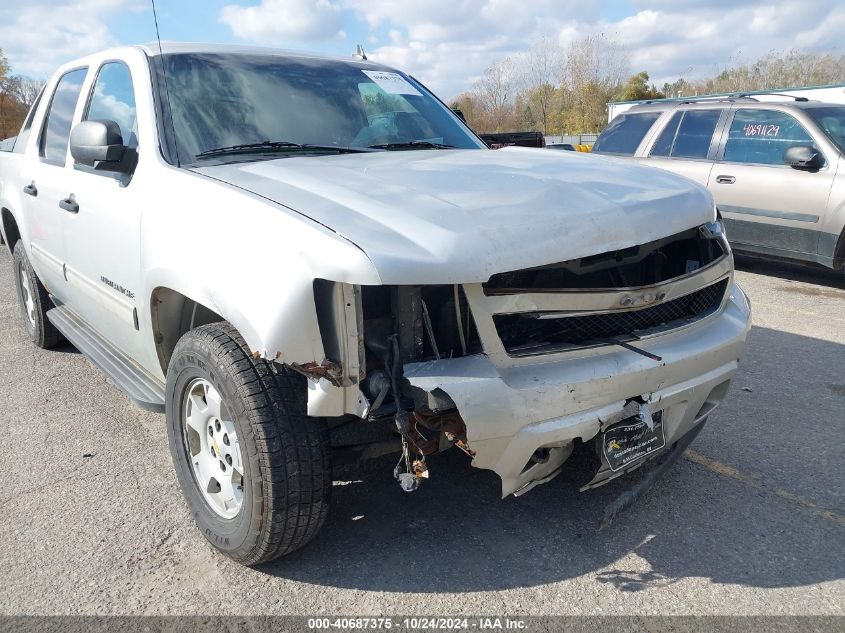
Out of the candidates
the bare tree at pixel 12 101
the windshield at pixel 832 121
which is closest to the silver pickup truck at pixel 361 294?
the windshield at pixel 832 121

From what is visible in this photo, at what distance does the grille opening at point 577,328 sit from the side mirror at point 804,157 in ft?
16.2

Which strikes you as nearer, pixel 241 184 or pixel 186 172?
pixel 241 184

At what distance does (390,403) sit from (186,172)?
1288 mm

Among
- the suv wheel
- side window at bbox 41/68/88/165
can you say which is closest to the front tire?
side window at bbox 41/68/88/165

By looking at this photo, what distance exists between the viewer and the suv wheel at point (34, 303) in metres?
4.97

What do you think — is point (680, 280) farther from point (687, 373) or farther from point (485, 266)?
point (485, 266)

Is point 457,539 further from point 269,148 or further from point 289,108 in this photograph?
point 289,108

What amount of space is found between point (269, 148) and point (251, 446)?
1426 mm

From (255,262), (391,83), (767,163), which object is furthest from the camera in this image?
(767,163)

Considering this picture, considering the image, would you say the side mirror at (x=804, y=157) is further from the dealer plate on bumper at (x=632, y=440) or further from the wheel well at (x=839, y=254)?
the dealer plate on bumper at (x=632, y=440)

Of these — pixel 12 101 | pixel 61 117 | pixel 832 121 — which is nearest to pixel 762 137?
pixel 832 121

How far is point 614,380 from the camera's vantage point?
234 centimetres

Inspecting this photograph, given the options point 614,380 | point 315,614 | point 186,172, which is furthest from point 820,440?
point 186,172

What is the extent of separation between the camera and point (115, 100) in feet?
11.6
